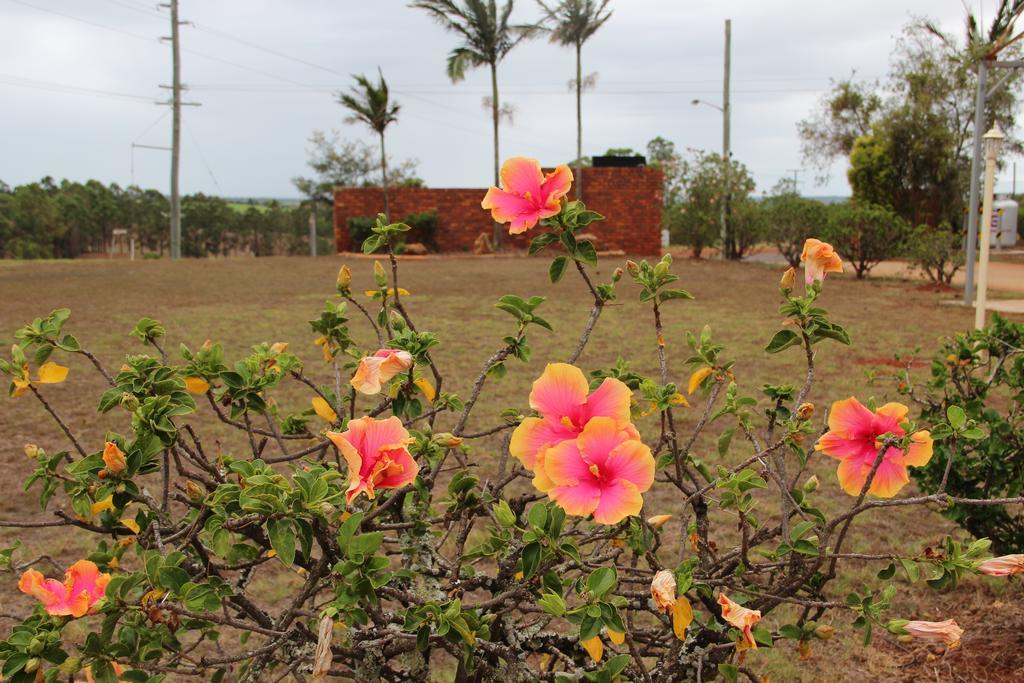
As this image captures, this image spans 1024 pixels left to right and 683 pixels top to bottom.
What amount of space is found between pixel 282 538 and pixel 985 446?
1.96 m

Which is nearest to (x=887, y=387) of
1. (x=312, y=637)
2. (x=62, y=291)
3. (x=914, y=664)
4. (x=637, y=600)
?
(x=914, y=664)

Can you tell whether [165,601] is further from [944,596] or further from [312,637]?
[944,596]

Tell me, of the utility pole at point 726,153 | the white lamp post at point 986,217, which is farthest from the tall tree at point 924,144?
the white lamp post at point 986,217

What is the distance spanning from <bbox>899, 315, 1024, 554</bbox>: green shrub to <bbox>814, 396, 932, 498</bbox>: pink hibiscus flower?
37.7 inches

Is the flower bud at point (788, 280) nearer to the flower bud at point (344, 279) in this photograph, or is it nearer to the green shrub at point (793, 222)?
the flower bud at point (344, 279)

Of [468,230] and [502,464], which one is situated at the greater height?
[468,230]

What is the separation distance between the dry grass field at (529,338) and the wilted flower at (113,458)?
466 mm

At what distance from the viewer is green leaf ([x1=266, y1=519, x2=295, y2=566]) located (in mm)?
858

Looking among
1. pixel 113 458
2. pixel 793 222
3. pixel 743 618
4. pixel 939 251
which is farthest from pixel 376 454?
pixel 793 222

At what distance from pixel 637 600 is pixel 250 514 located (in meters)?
0.66

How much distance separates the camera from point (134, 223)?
1280 inches

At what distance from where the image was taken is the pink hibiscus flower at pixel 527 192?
3.51 ft

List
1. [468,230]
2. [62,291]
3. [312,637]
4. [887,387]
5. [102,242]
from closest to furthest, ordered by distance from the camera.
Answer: [312,637]
[887,387]
[62,291]
[468,230]
[102,242]

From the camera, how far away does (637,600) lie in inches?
54.4
